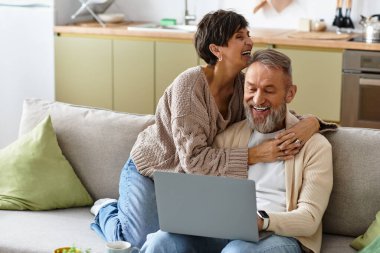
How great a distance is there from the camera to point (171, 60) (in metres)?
5.48

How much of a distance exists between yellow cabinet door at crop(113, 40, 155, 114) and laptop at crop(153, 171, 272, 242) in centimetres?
280

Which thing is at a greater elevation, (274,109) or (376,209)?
(274,109)

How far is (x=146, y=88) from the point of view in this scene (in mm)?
5613

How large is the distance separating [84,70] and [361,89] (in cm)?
190

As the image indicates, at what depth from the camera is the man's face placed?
3.09 metres

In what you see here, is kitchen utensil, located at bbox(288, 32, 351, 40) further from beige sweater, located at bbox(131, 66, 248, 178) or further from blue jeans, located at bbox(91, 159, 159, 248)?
blue jeans, located at bbox(91, 159, 159, 248)

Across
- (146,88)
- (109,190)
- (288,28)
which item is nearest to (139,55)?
(146,88)

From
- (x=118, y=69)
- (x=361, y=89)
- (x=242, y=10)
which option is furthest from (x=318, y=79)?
(x=118, y=69)

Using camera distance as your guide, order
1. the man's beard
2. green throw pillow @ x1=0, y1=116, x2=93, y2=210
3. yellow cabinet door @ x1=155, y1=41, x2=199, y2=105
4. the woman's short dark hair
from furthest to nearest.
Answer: yellow cabinet door @ x1=155, y1=41, x2=199, y2=105, green throw pillow @ x1=0, y1=116, x2=93, y2=210, the woman's short dark hair, the man's beard

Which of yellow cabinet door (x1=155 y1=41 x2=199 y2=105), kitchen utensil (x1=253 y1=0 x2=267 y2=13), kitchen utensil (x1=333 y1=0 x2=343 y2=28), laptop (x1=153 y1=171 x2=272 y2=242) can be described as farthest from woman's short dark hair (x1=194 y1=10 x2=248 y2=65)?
kitchen utensil (x1=253 y1=0 x2=267 y2=13)

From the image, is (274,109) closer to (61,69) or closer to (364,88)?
(364,88)

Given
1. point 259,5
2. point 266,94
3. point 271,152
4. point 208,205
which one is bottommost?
point 208,205

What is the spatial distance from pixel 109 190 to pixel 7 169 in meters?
0.44

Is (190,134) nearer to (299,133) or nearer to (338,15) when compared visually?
(299,133)
